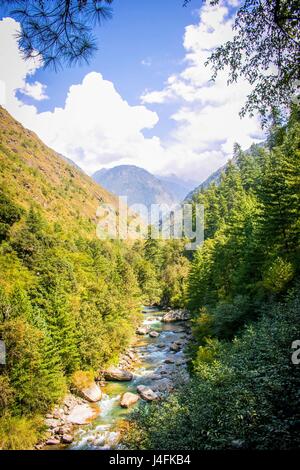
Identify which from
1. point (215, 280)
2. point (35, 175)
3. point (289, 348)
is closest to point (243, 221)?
point (215, 280)

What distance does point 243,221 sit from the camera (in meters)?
34.2

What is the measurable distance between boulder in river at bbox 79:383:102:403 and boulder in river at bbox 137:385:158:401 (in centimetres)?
369

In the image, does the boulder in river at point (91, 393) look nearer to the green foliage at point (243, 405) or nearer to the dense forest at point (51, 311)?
the dense forest at point (51, 311)

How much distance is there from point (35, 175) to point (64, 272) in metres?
81.6

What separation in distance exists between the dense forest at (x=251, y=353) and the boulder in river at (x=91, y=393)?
8459 mm

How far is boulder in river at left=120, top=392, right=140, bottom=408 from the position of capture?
2467 centimetres

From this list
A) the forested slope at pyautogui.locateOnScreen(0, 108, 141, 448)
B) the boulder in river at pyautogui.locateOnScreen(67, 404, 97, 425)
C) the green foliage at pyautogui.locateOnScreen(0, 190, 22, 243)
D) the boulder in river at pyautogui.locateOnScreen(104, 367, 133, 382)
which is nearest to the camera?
the forested slope at pyautogui.locateOnScreen(0, 108, 141, 448)

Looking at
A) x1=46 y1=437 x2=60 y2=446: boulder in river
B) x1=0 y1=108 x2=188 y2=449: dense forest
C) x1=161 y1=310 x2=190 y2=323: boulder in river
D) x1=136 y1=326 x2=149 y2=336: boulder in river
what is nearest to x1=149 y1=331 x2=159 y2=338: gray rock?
x1=136 y1=326 x2=149 y2=336: boulder in river

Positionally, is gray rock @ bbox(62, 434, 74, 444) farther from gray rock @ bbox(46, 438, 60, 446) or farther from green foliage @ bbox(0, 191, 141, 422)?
green foliage @ bbox(0, 191, 141, 422)

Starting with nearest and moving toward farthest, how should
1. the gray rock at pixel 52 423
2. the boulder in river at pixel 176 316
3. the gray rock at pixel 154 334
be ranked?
the gray rock at pixel 52 423
the gray rock at pixel 154 334
the boulder in river at pixel 176 316

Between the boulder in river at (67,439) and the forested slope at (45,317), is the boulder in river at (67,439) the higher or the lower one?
the lower one

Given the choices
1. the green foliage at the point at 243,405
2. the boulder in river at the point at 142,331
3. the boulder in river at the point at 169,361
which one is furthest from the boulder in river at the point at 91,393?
the boulder in river at the point at 142,331

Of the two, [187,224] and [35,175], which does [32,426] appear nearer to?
[187,224]

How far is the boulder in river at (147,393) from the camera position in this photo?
984 inches
